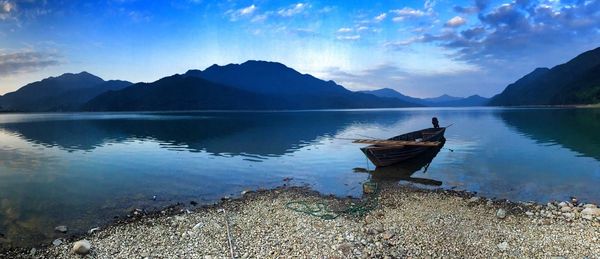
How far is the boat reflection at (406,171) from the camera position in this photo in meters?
25.4

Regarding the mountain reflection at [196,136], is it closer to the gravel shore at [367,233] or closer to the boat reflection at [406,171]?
the boat reflection at [406,171]

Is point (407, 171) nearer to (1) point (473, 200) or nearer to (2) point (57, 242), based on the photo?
(1) point (473, 200)

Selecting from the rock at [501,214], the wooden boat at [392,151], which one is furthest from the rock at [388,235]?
the wooden boat at [392,151]

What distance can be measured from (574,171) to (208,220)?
92.0 ft

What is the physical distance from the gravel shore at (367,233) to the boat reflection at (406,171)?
735cm

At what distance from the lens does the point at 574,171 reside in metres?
27.1

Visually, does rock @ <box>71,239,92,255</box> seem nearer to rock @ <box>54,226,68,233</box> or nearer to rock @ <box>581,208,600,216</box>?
rock @ <box>54,226,68,233</box>

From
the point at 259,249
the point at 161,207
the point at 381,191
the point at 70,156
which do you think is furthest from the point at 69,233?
the point at 70,156

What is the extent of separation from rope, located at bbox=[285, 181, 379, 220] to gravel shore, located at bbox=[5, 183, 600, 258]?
0.37m

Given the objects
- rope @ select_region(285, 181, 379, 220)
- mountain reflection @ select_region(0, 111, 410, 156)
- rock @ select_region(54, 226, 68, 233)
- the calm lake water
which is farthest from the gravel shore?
mountain reflection @ select_region(0, 111, 410, 156)

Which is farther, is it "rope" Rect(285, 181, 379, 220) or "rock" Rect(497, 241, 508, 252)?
"rope" Rect(285, 181, 379, 220)

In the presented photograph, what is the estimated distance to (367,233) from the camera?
44.2ft

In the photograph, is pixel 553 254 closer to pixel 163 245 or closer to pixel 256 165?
pixel 163 245

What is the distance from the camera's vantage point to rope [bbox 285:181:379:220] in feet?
52.7
